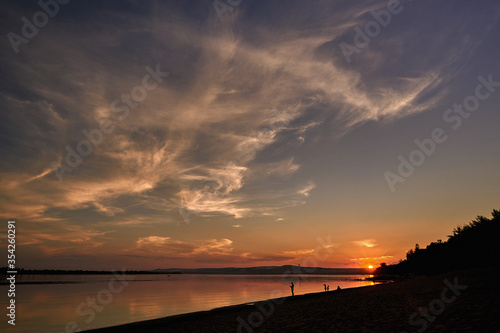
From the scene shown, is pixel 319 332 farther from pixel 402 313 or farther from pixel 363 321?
pixel 402 313

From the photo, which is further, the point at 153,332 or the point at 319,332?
the point at 153,332

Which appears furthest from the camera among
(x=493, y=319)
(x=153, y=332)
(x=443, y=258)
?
(x=443, y=258)

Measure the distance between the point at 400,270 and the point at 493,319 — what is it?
16827 cm

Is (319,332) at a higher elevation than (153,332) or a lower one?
higher

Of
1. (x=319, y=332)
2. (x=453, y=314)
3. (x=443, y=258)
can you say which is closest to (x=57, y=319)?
(x=319, y=332)

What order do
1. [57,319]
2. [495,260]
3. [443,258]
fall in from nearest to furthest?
[57,319] < [495,260] < [443,258]

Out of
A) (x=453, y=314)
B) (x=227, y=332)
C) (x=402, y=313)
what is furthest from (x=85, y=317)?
(x=453, y=314)

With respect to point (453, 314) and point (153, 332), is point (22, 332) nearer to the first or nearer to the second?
point (153, 332)

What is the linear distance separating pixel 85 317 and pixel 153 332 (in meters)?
17.2

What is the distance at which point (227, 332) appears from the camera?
62.7ft

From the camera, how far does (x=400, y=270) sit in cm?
15812

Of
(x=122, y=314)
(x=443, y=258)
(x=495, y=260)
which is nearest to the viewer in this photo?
(x=122, y=314)

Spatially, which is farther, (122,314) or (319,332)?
(122,314)

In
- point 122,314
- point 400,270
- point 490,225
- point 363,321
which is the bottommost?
point 400,270
